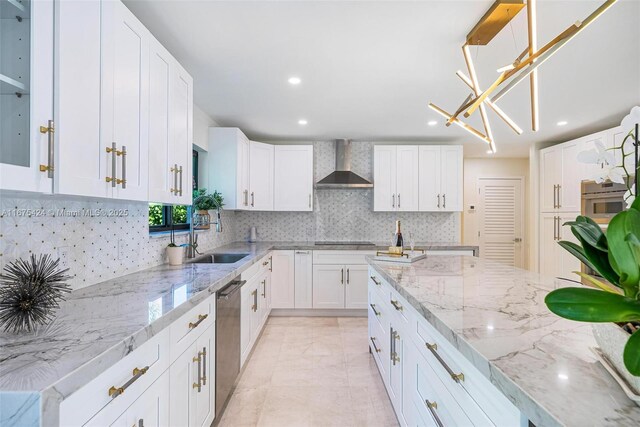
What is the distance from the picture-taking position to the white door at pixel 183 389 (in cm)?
136

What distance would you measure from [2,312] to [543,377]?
4.81ft

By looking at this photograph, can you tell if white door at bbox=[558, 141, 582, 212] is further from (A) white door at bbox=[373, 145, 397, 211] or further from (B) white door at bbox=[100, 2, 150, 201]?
(B) white door at bbox=[100, 2, 150, 201]

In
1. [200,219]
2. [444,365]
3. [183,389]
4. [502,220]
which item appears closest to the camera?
[444,365]

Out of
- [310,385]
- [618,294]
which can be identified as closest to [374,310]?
[310,385]

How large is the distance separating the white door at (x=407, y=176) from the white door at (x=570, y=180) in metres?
1.96

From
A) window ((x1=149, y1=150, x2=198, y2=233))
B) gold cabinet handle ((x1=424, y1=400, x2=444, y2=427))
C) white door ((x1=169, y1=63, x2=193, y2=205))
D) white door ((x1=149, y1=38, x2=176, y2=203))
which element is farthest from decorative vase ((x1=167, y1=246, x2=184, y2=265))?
gold cabinet handle ((x1=424, y1=400, x2=444, y2=427))

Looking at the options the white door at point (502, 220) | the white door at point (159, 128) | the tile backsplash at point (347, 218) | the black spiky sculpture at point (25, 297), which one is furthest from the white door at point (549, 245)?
the black spiky sculpture at point (25, 297)

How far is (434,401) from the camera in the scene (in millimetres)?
1286

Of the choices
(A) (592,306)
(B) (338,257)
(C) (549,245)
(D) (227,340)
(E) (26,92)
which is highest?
(E) (26,92)

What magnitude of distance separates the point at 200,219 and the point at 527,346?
3068 millimetres

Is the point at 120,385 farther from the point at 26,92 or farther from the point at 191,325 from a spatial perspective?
the point at 26,92

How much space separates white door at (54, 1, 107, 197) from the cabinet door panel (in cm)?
6

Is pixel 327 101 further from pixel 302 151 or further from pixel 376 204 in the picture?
pixel 376 204

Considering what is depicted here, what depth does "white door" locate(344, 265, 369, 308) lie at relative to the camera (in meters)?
4.25
